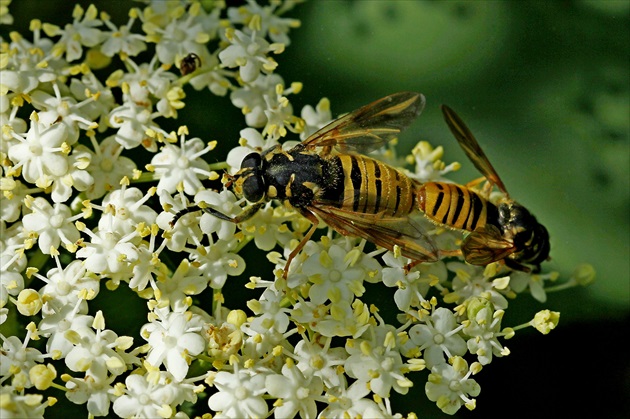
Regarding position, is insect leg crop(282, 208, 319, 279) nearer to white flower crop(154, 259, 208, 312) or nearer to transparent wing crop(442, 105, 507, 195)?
white flower crop(154, 259, 208, 312)

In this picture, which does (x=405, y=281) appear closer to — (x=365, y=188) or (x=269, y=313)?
(x=365, y=188)

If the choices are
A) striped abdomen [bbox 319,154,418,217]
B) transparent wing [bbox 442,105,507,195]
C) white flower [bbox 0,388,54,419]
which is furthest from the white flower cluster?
transparent wing [bbox 442,105,507,195]

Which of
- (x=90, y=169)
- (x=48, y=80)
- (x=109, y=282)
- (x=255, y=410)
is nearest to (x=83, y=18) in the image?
(x=48, y=80)

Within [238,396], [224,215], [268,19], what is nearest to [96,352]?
[238,396]

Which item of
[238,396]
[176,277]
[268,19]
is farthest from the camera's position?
[268,19]

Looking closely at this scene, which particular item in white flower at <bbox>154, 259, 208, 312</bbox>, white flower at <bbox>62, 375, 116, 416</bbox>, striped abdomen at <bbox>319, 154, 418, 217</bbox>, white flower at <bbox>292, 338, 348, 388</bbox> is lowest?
white flower at <bbox>62, 375, 116, 416</bbox>

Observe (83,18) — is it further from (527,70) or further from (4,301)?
(527,70)
